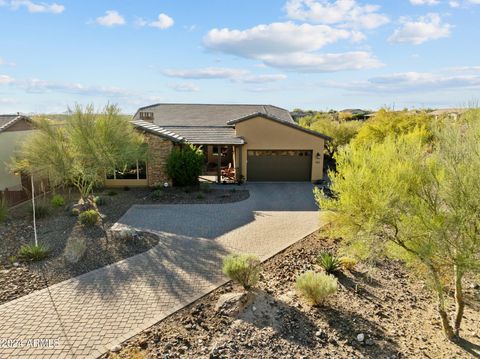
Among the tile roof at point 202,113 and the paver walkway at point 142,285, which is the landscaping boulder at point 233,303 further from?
the tile roof at point 202,113

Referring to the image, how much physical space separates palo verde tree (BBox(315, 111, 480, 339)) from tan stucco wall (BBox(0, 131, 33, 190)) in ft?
62.3

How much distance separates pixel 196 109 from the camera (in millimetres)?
35125

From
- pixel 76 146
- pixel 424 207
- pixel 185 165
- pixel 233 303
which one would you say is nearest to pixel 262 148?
pixel 185 165

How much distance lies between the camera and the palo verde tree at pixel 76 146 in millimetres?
15258

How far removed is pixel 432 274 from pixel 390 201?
1830mm

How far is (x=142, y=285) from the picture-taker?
938cm

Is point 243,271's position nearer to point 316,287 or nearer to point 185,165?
point 316,287

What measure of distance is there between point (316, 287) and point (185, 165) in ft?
46.1

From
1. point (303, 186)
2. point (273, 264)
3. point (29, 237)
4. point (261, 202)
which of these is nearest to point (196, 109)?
point (303, 186)

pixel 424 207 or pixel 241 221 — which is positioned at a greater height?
pixel 424 207

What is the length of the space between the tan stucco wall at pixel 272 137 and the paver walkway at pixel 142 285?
26.2 feet

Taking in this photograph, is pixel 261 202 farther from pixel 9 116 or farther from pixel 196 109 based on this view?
pixel 196 109

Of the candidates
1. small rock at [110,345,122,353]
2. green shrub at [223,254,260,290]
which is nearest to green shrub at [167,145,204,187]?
green shrub at [223,254,260,290]

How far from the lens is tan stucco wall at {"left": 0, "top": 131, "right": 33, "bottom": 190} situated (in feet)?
60.9
